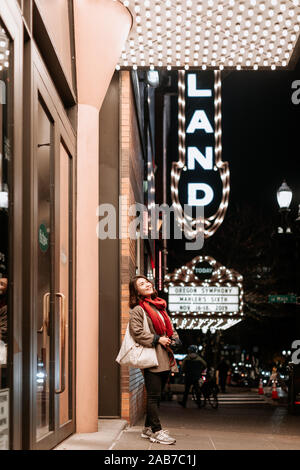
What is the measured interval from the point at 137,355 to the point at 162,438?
0.92 metres

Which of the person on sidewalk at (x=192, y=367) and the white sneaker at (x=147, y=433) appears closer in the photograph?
the white sneaker at (x=147, y=433)

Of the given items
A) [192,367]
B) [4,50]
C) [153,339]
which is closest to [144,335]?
[153,339]

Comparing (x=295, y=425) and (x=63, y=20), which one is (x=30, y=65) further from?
(x=295, y=425)

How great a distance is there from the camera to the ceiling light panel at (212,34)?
Answer: 9.31m

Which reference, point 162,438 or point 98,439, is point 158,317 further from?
point 98,439

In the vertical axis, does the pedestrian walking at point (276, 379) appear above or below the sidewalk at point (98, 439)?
below

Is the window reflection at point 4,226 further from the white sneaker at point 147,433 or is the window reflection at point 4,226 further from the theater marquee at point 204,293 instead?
the theater marquee at point 204,293

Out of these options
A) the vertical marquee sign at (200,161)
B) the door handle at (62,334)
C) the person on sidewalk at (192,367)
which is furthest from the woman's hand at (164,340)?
the person on sidewalk at (192,367)

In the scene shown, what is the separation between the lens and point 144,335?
7867mm

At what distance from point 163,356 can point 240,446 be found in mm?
1408

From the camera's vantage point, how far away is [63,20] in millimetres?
7766

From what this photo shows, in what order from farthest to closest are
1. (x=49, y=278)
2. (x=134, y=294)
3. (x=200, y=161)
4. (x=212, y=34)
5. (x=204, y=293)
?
(x=204, y=293), (x=200, y=161), (x=212, y=34), (x=134, y=294), (x=49, y=278)

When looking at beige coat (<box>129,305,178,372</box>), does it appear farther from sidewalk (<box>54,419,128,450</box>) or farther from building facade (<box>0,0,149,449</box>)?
sidewalk (<box>54,419,128,450</box>)

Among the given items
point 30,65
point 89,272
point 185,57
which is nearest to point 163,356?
point 89,272
